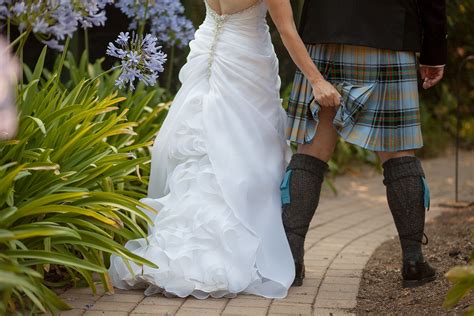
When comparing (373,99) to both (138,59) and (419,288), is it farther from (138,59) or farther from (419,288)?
(138,59)

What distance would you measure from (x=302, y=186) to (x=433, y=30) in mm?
836

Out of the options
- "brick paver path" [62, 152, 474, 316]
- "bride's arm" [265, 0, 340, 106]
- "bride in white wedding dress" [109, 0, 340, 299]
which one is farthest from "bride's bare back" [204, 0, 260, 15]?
"brick paver path" [62, 152, 474, 316]

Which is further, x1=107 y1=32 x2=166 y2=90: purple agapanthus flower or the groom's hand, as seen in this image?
the groom's hand

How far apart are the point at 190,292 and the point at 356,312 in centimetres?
65

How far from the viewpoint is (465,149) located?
969 cm

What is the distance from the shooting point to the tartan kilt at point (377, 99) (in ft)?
11.8

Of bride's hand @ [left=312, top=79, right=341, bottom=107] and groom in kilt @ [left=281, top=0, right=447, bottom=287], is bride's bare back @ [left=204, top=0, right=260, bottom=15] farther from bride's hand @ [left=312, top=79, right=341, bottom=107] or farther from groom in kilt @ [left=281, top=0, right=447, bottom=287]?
bride's hand @ [left=312, top=79, right=341, bottom=107]

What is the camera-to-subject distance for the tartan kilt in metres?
3.58

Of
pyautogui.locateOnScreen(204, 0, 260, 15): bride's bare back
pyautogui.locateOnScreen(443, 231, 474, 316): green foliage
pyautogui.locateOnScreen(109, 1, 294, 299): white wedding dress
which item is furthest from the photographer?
pyautogui.locateOnScreen(204, 0, 260, 15): bride's bare back

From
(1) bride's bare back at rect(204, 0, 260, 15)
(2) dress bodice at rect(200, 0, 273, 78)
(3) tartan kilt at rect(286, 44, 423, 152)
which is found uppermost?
(1) bride's bare back at rect(204, 0, 260, 15)

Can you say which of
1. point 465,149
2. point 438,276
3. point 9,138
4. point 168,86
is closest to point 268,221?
point 438,276

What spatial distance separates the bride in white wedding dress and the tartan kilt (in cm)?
15

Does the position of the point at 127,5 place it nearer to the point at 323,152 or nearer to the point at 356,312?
the point at 323,152

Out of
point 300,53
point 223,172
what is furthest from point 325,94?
point 223,172
